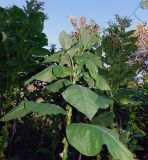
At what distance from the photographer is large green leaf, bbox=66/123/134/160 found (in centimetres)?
215

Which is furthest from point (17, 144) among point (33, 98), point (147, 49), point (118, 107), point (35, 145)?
point (147, 49)

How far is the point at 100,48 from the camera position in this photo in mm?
3859

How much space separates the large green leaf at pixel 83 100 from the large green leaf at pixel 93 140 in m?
0.13

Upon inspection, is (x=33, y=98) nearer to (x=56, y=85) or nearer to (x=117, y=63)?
(x=117, y=63)

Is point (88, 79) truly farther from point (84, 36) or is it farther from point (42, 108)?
point (42, 108)

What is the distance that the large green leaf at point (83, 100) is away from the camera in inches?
86.1

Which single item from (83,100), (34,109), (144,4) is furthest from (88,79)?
(144,4)

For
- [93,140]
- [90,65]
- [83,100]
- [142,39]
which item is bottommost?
[93,140]

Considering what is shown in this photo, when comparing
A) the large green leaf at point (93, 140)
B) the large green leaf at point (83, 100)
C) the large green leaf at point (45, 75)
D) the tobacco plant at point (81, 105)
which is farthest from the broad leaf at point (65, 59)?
the large green leaf at point (93, 140)

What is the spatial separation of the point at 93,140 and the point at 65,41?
95 centimetres

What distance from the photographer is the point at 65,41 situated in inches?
110

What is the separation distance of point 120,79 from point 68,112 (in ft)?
4.64

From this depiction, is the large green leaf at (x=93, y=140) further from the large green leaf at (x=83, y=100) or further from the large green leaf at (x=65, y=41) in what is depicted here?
the large green leaf at (x=65, y=41)

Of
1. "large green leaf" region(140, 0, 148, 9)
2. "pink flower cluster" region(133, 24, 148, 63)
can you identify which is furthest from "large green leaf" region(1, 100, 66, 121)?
"pink flower cluster" region(133, 24, 148, 63)
